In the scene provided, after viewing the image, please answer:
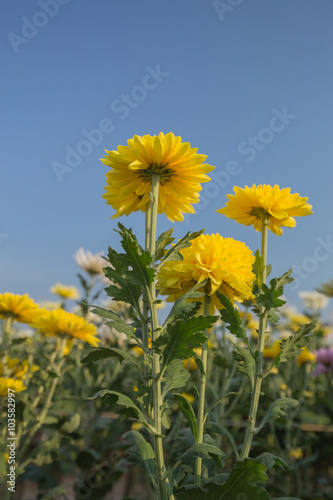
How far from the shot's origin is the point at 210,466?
3.45 ft

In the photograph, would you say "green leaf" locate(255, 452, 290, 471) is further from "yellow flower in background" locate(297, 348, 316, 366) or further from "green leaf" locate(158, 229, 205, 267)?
"yellow flower in background" locate(297, 348, 316, 366)

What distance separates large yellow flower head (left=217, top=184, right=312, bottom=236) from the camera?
3.76 ft

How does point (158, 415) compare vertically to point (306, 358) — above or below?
below

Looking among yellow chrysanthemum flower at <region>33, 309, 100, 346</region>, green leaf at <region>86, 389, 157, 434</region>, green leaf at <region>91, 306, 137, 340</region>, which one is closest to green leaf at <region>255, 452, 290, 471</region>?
green leaf at <region>86, 389, 157, 434</region>

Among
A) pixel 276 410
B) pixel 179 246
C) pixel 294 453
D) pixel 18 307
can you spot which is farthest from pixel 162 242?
pixel 294 453

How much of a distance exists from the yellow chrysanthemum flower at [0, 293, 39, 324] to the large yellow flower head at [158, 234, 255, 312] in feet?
4.37

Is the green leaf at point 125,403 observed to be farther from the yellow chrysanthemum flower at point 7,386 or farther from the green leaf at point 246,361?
the yellow chrysanthemum flower at point 7,386

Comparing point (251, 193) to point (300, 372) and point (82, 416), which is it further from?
point (300, 372)

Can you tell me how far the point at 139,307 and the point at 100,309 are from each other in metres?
0.09

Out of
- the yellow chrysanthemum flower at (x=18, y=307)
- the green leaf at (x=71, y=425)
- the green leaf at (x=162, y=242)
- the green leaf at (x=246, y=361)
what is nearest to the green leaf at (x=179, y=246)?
the green leaf at (x=162, y=242)

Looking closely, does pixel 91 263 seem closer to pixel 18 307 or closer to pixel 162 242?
pixel 18 307

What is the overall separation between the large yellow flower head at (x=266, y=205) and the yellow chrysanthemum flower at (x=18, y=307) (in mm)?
1352

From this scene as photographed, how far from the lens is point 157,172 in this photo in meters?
1.00

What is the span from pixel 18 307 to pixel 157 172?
1.47 meters
